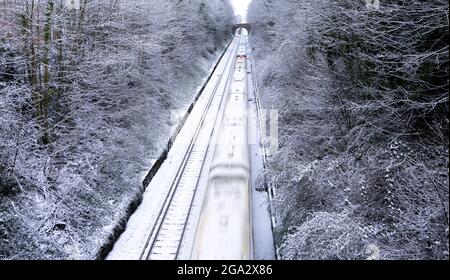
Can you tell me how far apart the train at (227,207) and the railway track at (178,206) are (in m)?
2.21

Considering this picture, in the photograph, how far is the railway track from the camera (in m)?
11.3

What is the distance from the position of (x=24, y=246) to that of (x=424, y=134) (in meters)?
10.6

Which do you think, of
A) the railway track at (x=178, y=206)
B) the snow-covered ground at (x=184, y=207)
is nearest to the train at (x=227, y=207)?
the snow-covered ground at (x=184, y=207)

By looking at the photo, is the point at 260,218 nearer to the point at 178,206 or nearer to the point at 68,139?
the point at 178,206

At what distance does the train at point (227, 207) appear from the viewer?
8.46 metres

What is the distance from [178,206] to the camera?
1389 centimetres

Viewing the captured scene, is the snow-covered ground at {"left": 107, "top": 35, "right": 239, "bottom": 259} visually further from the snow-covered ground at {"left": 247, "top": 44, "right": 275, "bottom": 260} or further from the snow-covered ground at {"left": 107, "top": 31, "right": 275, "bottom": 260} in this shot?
the snow-covered ground at {"left": 247, "top": 44, "right": 275, "bottom": 260}

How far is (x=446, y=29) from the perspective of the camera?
8.52 metres

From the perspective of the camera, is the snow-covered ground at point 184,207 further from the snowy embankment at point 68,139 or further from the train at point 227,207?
the train at point 227,207

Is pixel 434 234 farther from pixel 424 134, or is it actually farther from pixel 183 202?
pixel 183 202

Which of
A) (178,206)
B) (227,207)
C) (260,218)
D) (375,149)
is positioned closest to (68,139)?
(178,206)

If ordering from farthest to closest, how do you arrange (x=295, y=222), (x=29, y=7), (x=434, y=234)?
(x=29, y=7) → (x=295, y=222) → (x=434, y=234)

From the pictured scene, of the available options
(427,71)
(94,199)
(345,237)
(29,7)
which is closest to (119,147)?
(94,199)

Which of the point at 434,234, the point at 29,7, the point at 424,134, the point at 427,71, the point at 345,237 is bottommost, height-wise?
the point at 345,237
